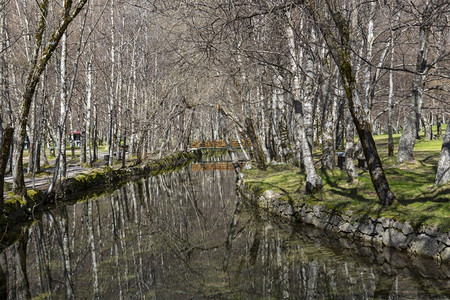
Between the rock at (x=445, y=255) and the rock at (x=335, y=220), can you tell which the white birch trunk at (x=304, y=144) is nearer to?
the rock at (x=335, y=220)

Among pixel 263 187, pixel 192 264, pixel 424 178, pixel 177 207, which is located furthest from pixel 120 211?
pixel 424 178

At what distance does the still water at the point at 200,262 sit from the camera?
6770 mm

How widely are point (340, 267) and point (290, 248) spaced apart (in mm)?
1695

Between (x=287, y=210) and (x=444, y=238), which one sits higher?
(x=444, y=238)

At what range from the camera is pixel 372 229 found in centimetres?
926

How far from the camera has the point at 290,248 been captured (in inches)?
365

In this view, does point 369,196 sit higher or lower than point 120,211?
higher

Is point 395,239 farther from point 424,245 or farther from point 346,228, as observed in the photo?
point 346,228

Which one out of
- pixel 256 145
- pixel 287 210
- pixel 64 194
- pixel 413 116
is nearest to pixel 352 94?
pixel 287 210

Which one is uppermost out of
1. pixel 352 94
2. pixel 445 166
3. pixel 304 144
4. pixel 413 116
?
pixel 352 94

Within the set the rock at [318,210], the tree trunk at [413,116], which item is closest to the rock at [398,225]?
the rock at [318,210]

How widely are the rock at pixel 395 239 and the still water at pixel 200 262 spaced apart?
0.90ft

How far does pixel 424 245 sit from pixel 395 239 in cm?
76

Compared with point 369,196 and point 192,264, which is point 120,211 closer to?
point 192,264
